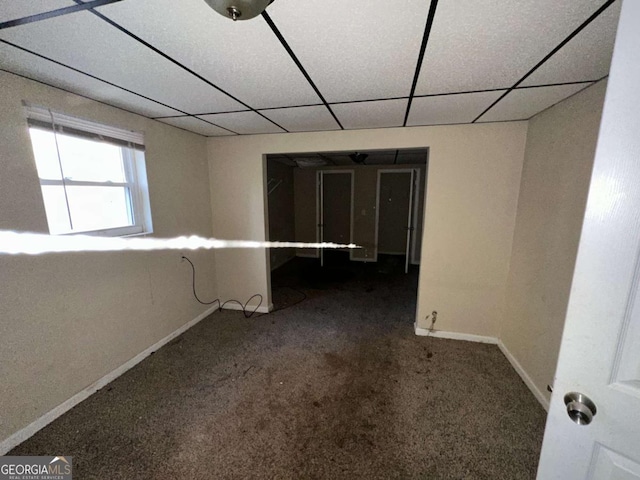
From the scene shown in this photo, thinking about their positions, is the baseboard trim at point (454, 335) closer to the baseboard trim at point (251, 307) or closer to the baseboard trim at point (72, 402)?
the baseboard trim at point (251, 307)

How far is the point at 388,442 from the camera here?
4.79 feet

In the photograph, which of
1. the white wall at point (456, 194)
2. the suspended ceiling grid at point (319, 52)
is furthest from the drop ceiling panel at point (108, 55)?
the white wall at point (456, 194)

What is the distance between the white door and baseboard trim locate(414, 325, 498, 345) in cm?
199

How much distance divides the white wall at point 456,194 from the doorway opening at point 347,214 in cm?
194

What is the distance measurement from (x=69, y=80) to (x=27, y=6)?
0.75 m

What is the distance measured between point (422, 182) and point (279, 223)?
3210 millimetres

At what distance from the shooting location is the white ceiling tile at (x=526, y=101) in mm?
1498

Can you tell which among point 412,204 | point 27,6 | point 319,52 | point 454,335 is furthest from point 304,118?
point 412,204

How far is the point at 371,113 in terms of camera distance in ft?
6.53

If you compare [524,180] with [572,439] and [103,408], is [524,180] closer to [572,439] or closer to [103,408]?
[572,439]

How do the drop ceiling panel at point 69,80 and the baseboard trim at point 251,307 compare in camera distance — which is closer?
the drop ceiling panel at point 69,80

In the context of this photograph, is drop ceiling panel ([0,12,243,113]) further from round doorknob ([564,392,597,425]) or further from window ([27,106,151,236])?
round doorknob ([564,392,597,425])

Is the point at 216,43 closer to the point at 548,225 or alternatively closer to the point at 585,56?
the point at 585,56

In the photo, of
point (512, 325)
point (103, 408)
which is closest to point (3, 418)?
point (103, 408)
